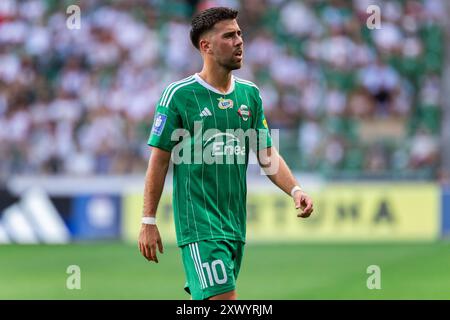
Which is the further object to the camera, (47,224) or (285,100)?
(285,100)

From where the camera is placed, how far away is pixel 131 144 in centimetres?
1891

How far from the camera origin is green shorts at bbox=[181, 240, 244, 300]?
632 cm

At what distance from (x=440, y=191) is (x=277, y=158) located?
1125 centimetres

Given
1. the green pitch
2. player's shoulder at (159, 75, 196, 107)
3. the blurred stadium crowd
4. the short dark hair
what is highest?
the blurred stadium crowd

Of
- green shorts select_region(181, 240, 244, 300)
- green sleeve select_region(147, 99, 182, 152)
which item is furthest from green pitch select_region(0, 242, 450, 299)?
green sleeve select_region(147, 99, 182, 152)

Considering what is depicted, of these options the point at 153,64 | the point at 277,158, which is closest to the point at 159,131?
the point at 277,158

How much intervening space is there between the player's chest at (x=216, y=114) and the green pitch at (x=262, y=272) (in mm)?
4917

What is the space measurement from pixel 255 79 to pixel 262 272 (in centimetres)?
736

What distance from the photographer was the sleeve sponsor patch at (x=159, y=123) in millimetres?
6387

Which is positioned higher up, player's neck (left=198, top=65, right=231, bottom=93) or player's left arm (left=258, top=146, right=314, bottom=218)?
player's neck (left=198, top=65, right=231, bottom=93)

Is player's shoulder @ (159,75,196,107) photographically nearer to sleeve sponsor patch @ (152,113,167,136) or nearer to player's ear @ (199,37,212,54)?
sleeve sponsor patch @ (152,113,167,136)

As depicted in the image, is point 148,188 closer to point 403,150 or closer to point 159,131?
point 159,131

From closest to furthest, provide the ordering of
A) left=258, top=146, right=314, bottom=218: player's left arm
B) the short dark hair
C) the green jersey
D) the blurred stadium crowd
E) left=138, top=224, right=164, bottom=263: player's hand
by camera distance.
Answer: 1. left=138, top=224, right=164, bottom=263: player's hand
2. the green jersey
3. the short dark hair
4. left=258, top=146, right=314, bottom=218: player's left arm
5. the blurred stadium crowd

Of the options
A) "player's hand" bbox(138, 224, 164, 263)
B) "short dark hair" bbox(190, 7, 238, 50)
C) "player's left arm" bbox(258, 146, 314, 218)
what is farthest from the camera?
"player's left arm" bbox(258, 146, 314, 218)
